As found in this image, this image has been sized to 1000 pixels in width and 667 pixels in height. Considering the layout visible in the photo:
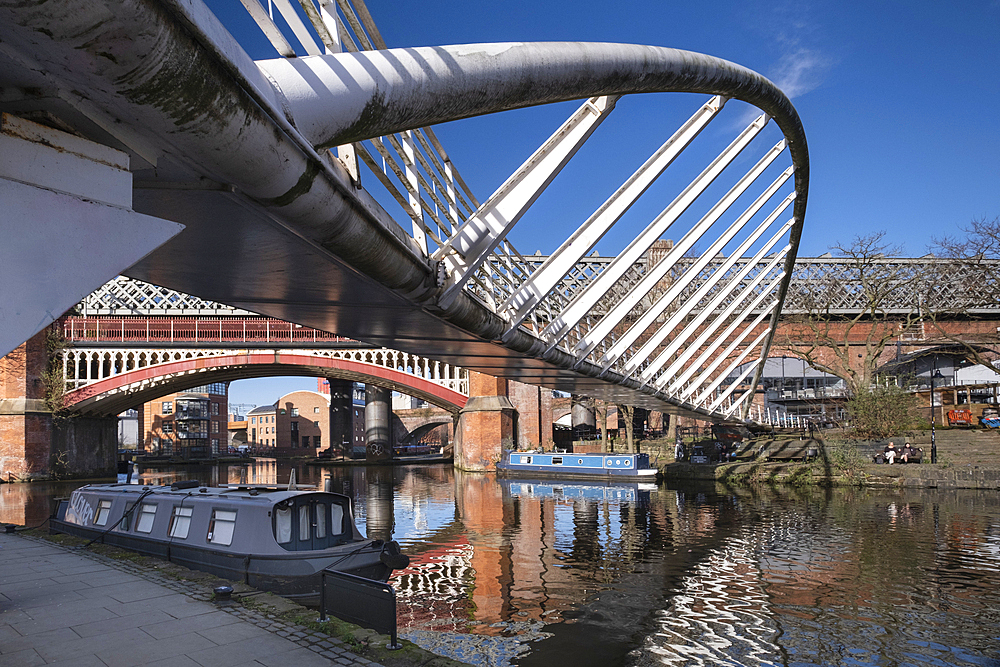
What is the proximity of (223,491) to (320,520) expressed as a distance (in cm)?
222

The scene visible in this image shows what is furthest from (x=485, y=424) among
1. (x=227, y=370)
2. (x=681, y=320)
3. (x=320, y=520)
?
(x=320, y=520)

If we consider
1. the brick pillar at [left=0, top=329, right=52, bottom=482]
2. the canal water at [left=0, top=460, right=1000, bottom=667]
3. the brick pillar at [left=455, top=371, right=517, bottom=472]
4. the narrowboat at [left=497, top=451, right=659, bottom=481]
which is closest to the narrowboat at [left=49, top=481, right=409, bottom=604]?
the canal water at [left=0, top=460, right=1000, bottom=667]

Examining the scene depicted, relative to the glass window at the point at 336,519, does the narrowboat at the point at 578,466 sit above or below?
below

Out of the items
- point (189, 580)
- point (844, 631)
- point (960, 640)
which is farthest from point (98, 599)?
point (960, 640)

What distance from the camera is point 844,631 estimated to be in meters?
8.91

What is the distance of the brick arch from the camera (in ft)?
117

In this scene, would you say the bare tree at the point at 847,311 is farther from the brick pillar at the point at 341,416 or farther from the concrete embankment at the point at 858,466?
the brick pillar at the point at 341,416

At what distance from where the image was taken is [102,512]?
532 inches

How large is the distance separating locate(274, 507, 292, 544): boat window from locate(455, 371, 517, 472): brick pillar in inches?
1002

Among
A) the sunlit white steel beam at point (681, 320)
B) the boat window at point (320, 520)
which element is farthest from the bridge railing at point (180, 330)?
the boat window at point (320, 520)

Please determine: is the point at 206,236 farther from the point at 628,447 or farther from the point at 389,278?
the point at 628,447

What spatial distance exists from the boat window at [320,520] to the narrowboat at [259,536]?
0.02 m

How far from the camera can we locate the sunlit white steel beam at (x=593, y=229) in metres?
8.56

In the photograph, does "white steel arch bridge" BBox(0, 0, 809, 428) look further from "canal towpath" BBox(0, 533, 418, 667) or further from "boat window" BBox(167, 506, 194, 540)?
"boat window" BBox(167, 506, 194, 540)
